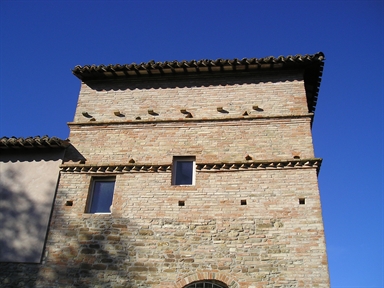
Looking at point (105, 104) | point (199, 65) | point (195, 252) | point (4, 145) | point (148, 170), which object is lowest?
point (195, 252)

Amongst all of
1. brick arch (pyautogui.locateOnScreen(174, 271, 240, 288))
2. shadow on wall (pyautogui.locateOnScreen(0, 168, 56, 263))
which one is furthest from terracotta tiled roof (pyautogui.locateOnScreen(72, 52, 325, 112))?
brick arch (pyautogui.locateOnScreen(174, 271, 240, 288))

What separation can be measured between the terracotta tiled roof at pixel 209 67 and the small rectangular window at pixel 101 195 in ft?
11.7

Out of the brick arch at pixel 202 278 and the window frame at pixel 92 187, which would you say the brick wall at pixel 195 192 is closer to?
the brick arch at pixel 202 278

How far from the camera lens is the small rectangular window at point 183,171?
35.7 ft

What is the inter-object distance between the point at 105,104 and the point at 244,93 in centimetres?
422

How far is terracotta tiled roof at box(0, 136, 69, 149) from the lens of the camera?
37.0 feet

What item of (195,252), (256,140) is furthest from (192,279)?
(256,140)

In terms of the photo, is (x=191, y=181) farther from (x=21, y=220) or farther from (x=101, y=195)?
(x=21, y=220)

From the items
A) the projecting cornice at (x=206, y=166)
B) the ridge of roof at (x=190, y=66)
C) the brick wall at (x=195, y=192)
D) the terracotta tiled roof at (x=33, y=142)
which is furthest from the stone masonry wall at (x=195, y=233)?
the ridge of roof at (x=190, y=66)

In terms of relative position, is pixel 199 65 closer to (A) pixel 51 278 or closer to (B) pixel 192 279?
(B) pixel 192 279

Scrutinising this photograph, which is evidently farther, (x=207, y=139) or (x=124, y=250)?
(x=207, y=139)

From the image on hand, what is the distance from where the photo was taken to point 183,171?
36.4 ft

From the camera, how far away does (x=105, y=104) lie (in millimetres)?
12523

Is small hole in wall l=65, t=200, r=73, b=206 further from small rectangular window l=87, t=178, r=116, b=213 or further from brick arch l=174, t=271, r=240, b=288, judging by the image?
brick arch l=174, t=271, r=240, b=288
